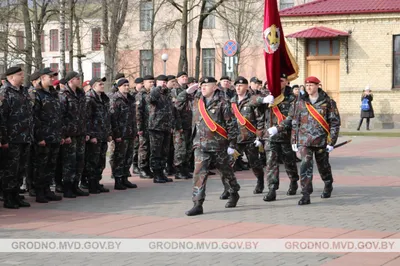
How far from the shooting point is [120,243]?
8.99m

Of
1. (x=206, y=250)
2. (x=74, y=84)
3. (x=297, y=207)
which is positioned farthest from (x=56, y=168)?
(x=206, y=250)

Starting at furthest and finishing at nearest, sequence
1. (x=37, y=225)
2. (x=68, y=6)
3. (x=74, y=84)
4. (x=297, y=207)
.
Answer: (x=68, y=6) < (x=74, y=84) < (x=297, y=207) < (x=37, y=225)

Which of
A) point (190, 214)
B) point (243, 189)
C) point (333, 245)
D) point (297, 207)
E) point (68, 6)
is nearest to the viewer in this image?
point (333, 245)

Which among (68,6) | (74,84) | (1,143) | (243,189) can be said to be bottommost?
(243,189)

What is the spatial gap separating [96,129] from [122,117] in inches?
29.3

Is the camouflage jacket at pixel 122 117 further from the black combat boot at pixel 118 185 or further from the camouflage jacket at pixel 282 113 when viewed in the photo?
the camouflage jacket at pixel 282 113

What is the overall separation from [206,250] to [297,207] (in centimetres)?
356

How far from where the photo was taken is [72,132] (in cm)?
1300

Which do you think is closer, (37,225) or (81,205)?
(37,225)

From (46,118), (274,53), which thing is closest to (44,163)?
(46,118)

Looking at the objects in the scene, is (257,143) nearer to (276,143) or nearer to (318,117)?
(276,143)

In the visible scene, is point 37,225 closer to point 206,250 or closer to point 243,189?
point 206,250

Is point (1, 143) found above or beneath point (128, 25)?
beneath

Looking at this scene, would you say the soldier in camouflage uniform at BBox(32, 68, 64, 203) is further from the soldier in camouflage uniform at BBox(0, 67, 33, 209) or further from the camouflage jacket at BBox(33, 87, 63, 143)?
the soldier in camouflage uniform at BBox(0, 67, 33, 209)
